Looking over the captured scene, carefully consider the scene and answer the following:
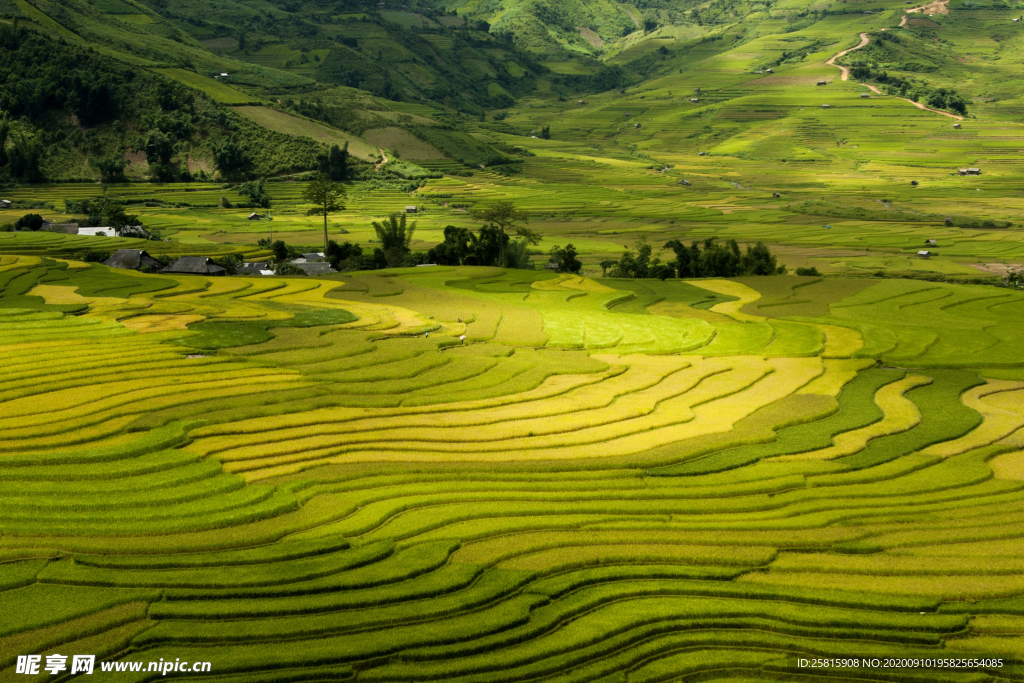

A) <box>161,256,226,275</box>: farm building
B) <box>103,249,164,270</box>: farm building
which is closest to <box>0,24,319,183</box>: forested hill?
<box>103,249,164,270</box>: farm building

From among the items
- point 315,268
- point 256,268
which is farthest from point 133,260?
point 315,268

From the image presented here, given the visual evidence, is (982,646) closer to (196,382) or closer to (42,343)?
(196,382)

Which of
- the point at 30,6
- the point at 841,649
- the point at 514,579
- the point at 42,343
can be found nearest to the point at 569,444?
the point at 514,579

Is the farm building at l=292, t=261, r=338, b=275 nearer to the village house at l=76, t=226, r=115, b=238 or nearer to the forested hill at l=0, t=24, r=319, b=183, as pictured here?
the village house at l=76, t=226, r=115, b=238

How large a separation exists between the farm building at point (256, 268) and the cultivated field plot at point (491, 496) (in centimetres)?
2345

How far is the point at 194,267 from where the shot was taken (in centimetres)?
6881

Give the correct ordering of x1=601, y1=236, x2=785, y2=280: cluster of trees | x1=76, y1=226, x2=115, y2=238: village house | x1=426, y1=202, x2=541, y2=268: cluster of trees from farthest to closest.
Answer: x1=76, y1=226, x2=115, y2=238: village house
x1=601, y1=236, x2=785, y2=280: cluster of trees
x1=426, y1=202, x2=541, y2=268: cluster of trees

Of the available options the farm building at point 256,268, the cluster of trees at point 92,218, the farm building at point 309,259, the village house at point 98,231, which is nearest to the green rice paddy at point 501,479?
the farm building at point 256,268

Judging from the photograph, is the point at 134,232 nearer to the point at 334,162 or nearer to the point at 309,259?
the point at 309,259

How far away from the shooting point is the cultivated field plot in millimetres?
19734

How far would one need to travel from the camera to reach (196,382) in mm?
36281

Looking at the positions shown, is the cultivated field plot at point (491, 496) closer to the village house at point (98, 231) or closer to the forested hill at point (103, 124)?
the village house at point (98, 231)

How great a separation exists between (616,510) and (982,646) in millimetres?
11107

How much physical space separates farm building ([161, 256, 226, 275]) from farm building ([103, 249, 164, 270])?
127cm
